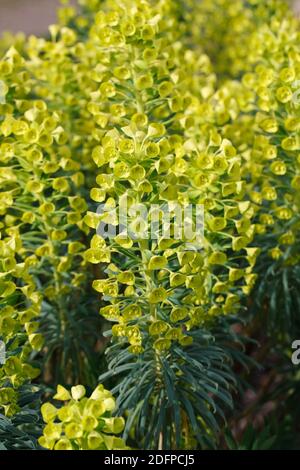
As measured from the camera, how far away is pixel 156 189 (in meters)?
1.76

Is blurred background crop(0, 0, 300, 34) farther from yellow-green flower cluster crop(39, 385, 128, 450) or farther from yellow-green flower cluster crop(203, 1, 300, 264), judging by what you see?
yellow-green flower cluster crop(39, 385, 128, 450)

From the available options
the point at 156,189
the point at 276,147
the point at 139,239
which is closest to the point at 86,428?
the point at 139,239

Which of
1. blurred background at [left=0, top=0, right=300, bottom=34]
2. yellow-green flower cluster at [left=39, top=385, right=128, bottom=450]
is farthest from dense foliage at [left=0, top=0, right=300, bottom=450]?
blurred background at [left=0, top=0, right=300, bottom=34]

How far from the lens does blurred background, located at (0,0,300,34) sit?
7.70m

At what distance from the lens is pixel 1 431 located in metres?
1.74

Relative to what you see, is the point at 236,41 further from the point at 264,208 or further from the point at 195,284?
the point at 195,284

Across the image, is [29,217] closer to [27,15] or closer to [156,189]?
[156,189]

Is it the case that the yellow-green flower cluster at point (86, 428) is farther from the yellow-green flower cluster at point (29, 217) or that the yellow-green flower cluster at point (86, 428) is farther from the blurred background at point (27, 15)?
the blurred background at point (27, 15)

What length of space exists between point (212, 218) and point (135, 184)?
348 mm

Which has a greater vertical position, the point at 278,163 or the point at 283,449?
the point at 278,163

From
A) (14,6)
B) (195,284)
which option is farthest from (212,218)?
(14,6)

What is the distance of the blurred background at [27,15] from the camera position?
770cm

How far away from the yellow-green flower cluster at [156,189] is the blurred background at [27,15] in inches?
221

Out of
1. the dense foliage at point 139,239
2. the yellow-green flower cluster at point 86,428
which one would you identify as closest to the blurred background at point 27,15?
the dense foliage at point 139,239
